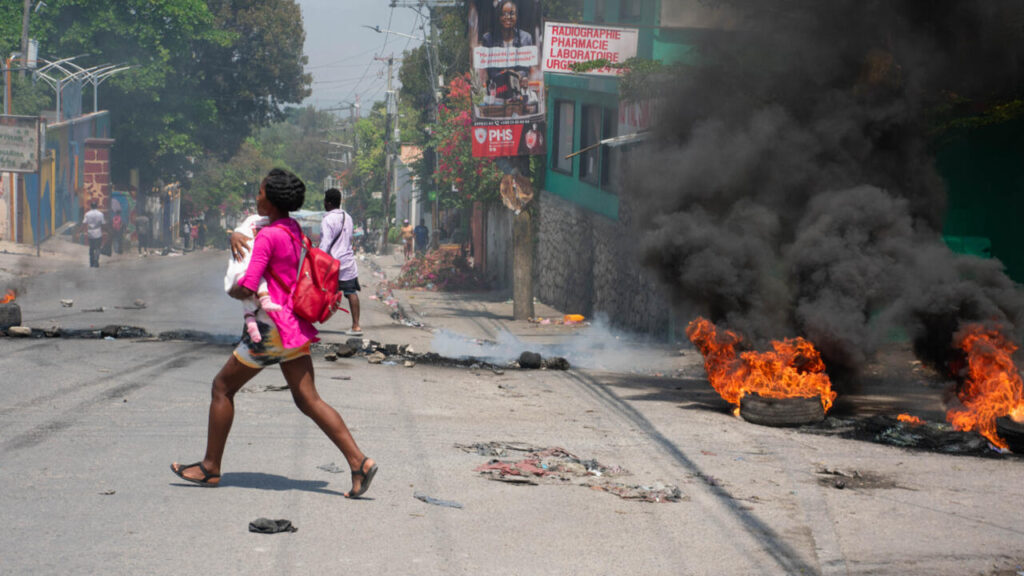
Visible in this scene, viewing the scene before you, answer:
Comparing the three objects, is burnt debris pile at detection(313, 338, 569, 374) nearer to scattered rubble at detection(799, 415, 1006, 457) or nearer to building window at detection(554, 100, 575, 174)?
scattered rubble at detection(799, 415, 1006, 457)

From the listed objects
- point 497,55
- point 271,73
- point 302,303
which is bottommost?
point 302,303

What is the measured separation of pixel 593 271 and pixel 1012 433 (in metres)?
13.3

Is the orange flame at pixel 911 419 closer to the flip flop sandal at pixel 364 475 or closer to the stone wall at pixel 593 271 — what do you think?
the flip flop sandal at pixel 364 475

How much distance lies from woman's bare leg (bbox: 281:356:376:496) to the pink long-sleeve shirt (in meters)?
0.16

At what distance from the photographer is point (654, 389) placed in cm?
1018

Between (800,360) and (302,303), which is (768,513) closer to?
(302,303)

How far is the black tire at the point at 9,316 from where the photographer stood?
11.6 m

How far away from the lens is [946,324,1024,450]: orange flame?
7691 mm

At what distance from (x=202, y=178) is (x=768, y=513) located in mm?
64168

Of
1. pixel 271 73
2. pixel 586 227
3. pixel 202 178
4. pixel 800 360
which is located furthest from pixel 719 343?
pixel 202 178

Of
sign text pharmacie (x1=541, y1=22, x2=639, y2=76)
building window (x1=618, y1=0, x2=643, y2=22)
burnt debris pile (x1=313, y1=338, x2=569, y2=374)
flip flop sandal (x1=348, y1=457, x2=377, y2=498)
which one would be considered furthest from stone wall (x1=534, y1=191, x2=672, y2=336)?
flip flop sandal (x1=348, y1=457, x2=377, y2=498)

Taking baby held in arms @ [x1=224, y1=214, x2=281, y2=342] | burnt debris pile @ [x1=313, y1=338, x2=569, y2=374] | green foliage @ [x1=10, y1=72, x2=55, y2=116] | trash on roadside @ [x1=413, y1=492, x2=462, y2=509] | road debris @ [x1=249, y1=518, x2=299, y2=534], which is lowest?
Answer: burnt debris pile @ [x1=313, y1=338, x2=569, y2=374]

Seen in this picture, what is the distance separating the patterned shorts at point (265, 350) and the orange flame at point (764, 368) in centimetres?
435

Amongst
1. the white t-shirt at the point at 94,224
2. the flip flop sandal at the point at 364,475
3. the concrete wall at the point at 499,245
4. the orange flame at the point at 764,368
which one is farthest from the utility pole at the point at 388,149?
the flip flop sandal at the point at 364,475
